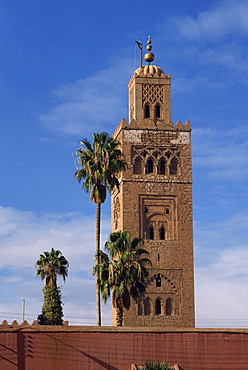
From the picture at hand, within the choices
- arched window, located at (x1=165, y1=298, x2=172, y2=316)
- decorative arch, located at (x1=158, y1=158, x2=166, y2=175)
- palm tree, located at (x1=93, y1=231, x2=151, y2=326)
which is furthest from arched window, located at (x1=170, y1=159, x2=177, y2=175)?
palm tree, located at (x1=93, y1=231, x2=151, y2=326)

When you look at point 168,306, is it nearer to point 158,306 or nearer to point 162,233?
point 158,306

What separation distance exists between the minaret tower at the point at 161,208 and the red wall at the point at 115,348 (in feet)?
69.3

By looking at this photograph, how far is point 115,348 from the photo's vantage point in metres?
36.2

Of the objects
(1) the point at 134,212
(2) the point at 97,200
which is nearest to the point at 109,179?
(2) the point at 97,200

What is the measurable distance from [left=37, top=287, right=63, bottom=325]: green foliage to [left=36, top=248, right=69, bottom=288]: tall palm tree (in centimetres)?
63

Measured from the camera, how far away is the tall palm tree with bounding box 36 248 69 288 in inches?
2212

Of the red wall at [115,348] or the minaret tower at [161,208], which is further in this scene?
the minaret tower at [161,208]

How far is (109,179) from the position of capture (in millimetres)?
48594

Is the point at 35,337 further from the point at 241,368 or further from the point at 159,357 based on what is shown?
the point at 241,368

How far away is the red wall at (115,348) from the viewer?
35562 millimetres

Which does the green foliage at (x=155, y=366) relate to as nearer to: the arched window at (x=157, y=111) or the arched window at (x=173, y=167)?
the arched window at (x=173, y=167)

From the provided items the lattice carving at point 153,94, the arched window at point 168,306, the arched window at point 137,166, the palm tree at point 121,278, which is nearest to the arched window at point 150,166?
the arched window at point 137,166

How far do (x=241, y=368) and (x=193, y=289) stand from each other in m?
22.4

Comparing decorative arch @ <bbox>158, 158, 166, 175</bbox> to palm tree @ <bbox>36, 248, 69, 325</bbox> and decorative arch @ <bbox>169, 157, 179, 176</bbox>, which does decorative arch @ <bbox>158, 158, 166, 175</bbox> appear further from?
palm tree @ <bbox>36, 248, 69, 325</bbox>
